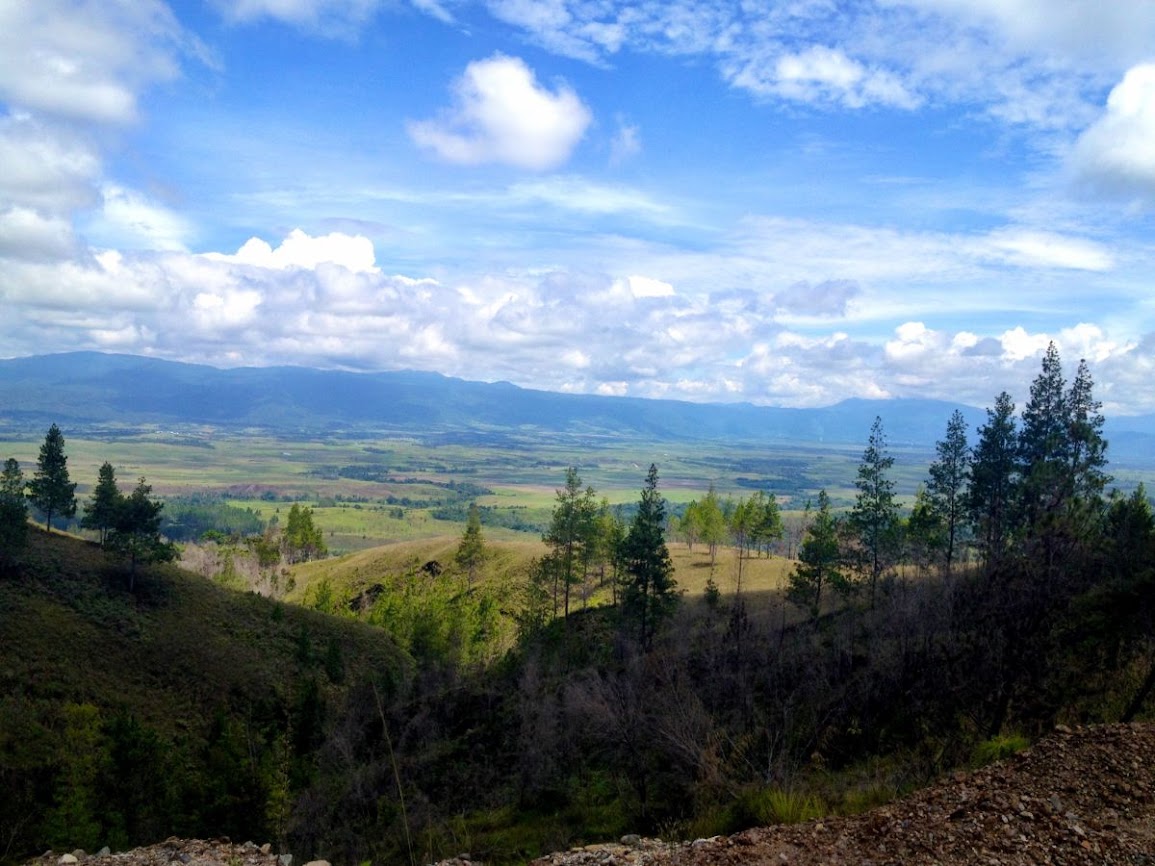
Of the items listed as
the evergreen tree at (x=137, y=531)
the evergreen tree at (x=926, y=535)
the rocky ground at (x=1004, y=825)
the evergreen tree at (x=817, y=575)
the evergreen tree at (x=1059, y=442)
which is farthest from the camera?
the evergreen tree at (x=137, y=531)

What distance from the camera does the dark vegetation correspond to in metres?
13.5

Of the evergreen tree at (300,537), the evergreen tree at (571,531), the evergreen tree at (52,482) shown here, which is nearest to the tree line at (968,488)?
the evergreen tree at (571,531)

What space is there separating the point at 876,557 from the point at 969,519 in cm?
702

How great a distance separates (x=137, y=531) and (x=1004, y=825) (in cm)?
5670

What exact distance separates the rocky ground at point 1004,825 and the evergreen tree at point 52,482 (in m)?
58.4

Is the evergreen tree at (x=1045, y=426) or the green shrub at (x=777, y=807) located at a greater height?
the evergreen tree at (x=1045, y=426)

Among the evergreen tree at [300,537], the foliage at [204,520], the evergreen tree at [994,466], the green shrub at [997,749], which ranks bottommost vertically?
the foliage at [204,520]

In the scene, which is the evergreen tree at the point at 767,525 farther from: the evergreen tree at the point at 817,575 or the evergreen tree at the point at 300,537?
the evergreen tree at the point at 300,537

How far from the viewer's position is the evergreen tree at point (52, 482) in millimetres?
51312

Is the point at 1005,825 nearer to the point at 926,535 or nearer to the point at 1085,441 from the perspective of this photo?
the point at 1085,441

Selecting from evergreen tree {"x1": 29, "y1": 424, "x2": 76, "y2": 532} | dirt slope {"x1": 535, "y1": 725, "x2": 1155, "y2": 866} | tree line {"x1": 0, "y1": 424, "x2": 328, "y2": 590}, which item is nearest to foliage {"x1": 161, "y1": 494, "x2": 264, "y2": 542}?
evergreen tree {"x1": 29, "y1": 424, "x2": 76, "y2": 532}

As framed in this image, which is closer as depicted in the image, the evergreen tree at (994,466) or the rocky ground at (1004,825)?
the rocky ground at (1004,825)

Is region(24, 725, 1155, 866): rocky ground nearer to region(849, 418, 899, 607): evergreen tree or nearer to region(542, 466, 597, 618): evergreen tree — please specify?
region(849, 418, 899, 607): evergreen tree

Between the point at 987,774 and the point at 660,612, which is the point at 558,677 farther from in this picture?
the point at 987,774
